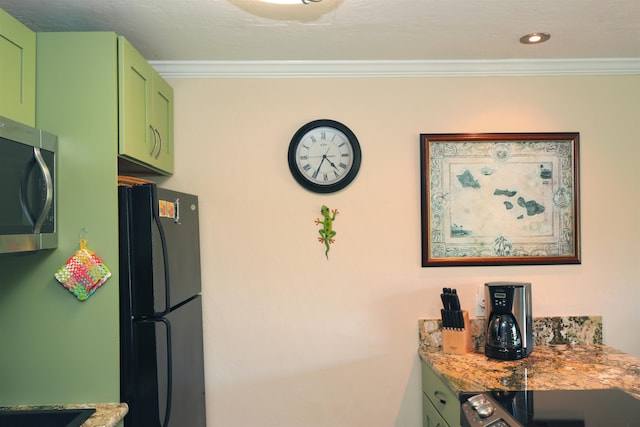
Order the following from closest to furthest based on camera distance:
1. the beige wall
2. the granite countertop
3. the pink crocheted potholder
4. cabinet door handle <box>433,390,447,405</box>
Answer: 1. the granite countertop
2. the pink crocheted potholder
3. cabinet door handle <box>433,390,447,405</box>
4. the beige wall

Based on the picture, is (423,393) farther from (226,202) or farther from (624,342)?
(226,202)

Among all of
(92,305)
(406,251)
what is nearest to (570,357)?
(406,251)

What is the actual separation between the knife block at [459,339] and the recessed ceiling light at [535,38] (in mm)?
1316

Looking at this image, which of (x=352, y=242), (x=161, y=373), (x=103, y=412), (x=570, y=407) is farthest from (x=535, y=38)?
(x=103, y=412)

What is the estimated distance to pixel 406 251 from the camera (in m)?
2.79

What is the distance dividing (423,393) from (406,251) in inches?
28.9

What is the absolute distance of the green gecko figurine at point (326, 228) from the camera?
2.75m

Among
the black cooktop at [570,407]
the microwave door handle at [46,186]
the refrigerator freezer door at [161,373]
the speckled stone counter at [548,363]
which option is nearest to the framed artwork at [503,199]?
the speckled stone counter at [548,363]

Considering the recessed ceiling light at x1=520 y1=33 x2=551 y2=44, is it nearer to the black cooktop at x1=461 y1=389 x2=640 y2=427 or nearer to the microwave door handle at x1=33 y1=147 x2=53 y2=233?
the black cooktop at x1=461 y1=389 x2=640 y2=427

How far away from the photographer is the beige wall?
9.02 feet

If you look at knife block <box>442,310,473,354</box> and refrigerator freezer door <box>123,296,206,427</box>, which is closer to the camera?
refrigerator freezer door <box>123,296,206,427</box>

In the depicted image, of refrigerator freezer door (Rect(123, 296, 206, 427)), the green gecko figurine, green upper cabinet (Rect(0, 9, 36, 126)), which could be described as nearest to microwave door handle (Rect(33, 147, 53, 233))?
green upper cabinet (Rect(0, 9, 36, 126))

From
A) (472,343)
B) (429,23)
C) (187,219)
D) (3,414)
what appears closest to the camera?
(3,414)

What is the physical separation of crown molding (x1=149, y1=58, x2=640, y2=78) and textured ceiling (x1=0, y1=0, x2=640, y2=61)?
0.05 m
